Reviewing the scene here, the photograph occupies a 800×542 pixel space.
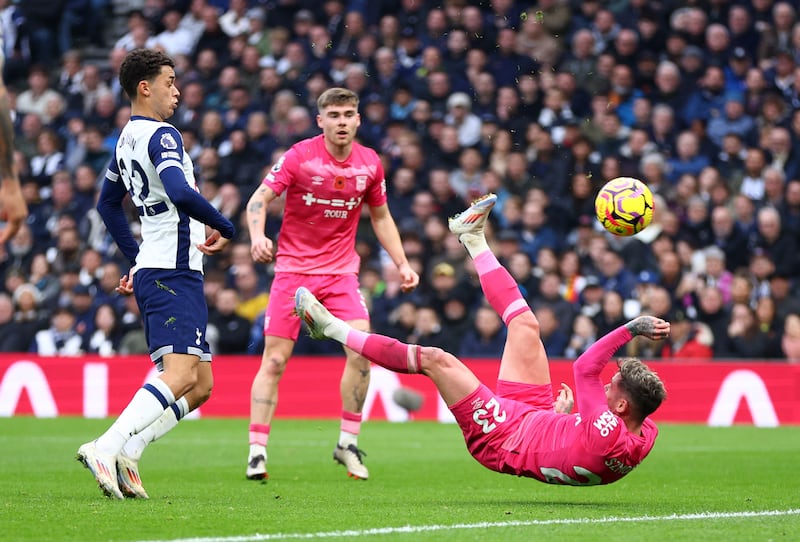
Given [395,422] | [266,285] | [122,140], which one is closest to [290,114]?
[266,285]

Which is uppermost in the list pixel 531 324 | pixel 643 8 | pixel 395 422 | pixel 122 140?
pixel 643 8

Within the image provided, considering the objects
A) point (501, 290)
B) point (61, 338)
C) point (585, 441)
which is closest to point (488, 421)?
point (585, 441)

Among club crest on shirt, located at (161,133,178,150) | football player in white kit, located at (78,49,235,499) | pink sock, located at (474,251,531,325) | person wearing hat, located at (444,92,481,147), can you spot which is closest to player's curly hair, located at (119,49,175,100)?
football player in white kit, located at (78,49,235,499)

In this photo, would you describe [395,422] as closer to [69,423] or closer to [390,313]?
[390,313]

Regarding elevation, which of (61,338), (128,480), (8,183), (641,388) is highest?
Result: (8,183)

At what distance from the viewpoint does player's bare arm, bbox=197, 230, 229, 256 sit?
7.40m

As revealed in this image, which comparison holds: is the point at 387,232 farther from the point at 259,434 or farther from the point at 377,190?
the point at 259,434

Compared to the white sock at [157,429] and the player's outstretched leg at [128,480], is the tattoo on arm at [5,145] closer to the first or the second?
the player's outstretched leg at [128,480]

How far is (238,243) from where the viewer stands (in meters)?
17.8

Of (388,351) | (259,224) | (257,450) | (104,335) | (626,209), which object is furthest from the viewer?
(104,335)

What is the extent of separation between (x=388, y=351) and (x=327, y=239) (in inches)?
105

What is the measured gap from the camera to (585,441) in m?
6.77

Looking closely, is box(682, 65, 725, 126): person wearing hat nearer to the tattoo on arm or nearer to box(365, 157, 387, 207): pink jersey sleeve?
box(365, 157, 387, 207): pink jersey sleeve

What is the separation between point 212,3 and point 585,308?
28.8 ft
